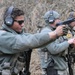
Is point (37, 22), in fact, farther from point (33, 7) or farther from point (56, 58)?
point (56, 58)

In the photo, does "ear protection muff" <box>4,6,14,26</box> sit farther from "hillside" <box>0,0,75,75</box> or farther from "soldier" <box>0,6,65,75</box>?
"hillside" <box>0,0,75,75</box>

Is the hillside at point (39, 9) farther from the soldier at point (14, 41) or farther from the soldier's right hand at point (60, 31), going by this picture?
the soldier's right hand at point (60, 31)

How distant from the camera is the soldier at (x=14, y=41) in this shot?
3.70 m

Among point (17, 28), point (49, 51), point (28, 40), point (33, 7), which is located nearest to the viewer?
point (28, 40)

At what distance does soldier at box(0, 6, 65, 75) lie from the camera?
3.70 m

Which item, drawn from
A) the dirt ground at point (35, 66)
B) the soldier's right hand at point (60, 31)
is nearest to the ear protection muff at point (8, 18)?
the soldier's right hand at point (60, 31)

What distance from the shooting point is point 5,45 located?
3.98 metres

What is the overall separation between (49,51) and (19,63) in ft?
4.28

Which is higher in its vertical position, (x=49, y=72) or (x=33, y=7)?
(x=33, y=7)

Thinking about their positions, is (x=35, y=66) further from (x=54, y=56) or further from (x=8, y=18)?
(x=8, y=18)

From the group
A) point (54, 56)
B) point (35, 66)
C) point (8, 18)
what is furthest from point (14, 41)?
point (35, 66)

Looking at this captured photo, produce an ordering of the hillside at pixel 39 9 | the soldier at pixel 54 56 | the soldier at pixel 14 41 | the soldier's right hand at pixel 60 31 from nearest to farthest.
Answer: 1. the soldier's right hand at pixel 60 31
2. the soldier at pixel 14 41
3. the soldier at pixel 54 56
4. the hillside at pixel 39 9

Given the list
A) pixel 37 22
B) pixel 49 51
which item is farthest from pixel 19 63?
pixel 37 22

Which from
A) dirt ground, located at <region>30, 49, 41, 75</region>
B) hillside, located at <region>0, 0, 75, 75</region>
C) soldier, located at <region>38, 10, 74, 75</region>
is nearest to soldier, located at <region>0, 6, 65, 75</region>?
soldier, located at <region>38, 10, 74, 75</region>
